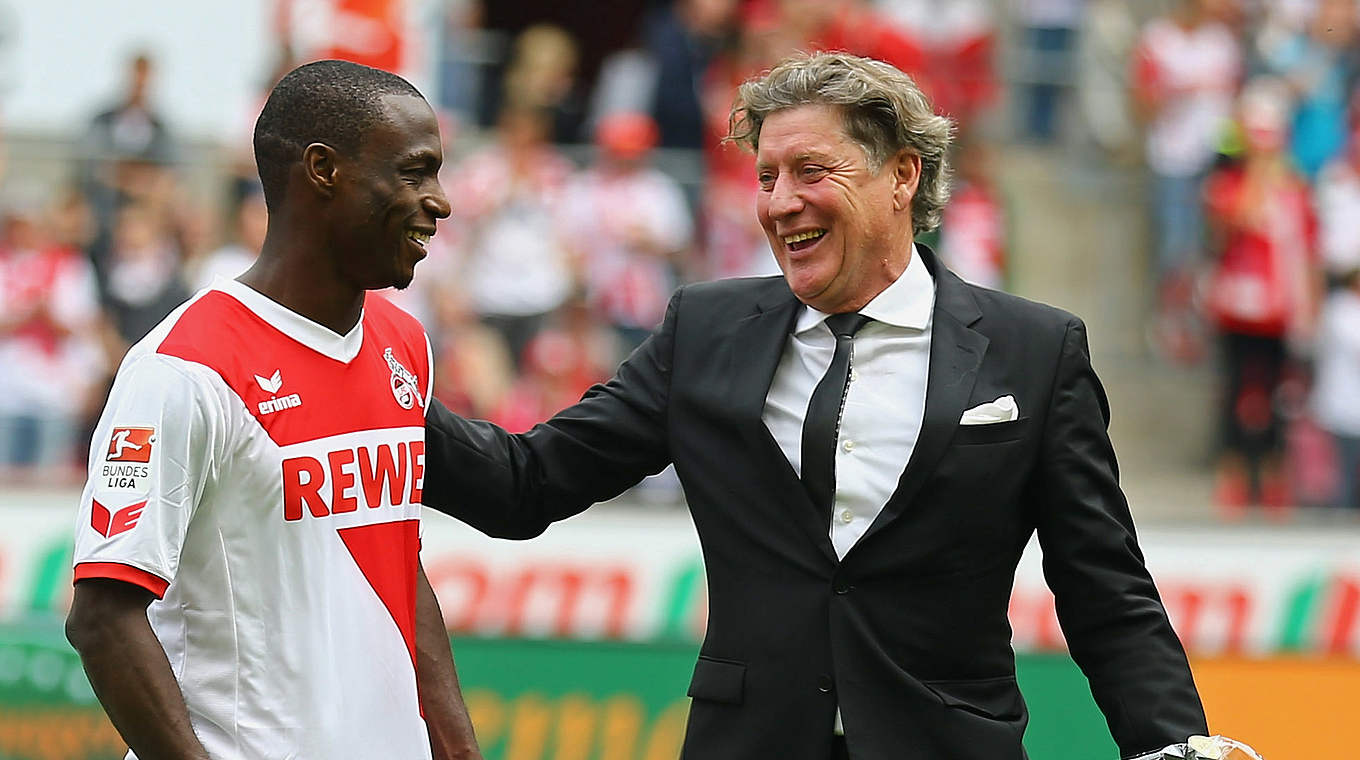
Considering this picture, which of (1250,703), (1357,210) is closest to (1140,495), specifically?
(1357,210)

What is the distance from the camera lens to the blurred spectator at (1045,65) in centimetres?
1342

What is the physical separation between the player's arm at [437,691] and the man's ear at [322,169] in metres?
0.82

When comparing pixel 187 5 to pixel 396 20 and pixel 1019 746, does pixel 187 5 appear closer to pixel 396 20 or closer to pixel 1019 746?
pixel 396 20

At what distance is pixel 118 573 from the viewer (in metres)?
3.22

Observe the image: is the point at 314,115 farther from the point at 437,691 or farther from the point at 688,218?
the point at 688,218

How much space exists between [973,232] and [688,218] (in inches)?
60.3

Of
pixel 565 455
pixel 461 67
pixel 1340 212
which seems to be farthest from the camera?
pixel 461 67

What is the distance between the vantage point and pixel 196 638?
340cm

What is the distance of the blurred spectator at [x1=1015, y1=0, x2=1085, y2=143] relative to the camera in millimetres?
13422

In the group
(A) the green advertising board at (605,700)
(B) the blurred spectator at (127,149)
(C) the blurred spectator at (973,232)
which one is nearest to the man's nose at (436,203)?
(A) the green advertising board at (605,700)

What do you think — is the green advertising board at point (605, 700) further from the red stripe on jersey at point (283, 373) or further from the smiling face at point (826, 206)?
the red stripe on jersey at point (283, 373)

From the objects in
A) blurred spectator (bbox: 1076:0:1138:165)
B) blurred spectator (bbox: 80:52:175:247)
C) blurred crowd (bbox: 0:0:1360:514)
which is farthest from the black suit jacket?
blurred spectator (bbox: 1076:0:1138:165)

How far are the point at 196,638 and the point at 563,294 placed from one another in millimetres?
6835

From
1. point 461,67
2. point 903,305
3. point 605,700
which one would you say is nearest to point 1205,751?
point 903,305
